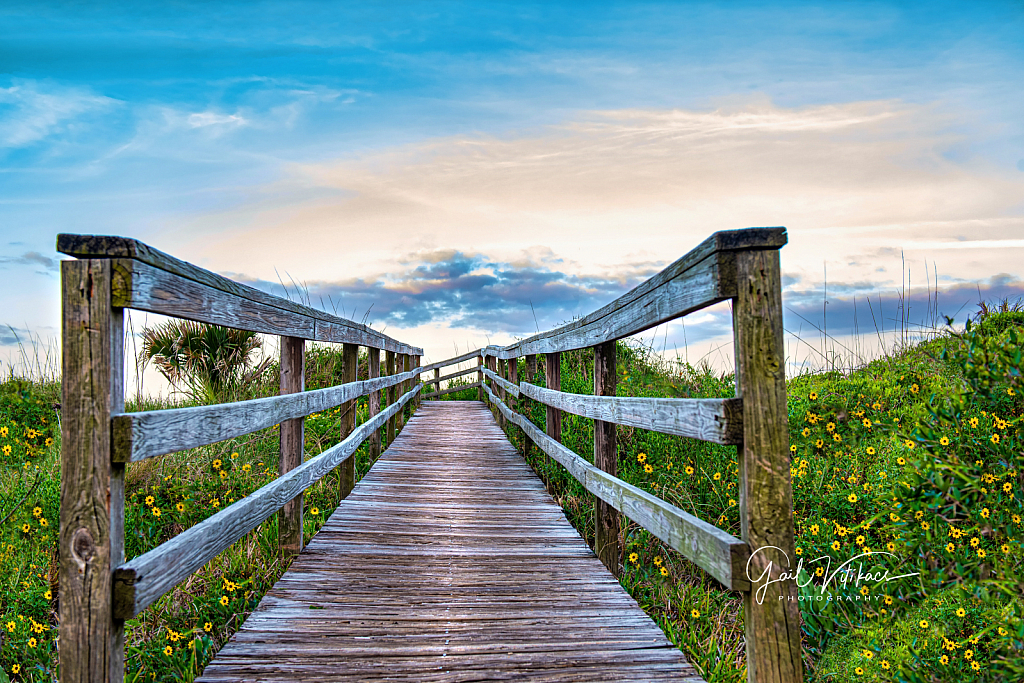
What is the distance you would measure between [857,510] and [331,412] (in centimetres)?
632

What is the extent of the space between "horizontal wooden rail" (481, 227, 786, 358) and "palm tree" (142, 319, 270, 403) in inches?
284

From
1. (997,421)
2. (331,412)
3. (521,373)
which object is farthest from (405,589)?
(521,373)

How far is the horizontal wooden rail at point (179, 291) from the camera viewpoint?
79.8 inches

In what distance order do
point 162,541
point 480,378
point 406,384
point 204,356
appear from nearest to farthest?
point 162,541
point 204,356
point 406,384
point 480,378

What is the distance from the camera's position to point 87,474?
6.55 ft

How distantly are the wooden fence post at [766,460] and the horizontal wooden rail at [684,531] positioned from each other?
59 mm

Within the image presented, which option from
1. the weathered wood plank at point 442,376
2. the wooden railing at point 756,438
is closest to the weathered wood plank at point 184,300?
the wooden railing at point 756,438

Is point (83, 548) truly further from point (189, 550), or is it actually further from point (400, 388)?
point (400, 388)

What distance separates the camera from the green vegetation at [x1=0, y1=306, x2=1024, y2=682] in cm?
279

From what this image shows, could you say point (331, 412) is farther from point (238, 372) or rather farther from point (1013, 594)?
point (1013, 594)

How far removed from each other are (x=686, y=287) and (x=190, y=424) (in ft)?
6.58

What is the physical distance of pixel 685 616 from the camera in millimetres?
3488

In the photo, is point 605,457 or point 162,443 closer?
point 162,443

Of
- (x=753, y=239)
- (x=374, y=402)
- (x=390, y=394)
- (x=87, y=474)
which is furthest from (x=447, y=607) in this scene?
(x=390, y=394)
